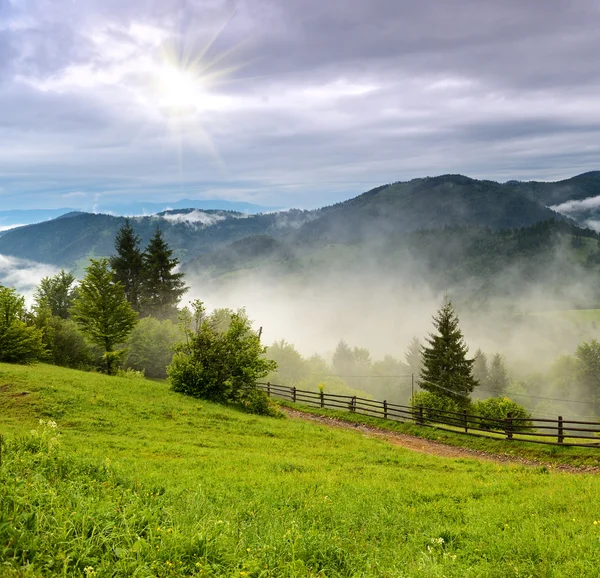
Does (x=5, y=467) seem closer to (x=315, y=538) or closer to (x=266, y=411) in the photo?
(x=315, y=538)

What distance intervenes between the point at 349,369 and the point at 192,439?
159970 mm

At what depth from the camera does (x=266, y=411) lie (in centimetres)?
3048

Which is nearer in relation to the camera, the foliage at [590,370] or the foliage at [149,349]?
the foliage at [149,349]

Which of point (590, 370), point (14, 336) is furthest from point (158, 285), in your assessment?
point (590, 370)

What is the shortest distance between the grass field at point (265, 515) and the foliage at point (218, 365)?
1375 cm

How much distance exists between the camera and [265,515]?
28.9 ft

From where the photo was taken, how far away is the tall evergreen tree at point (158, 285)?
74.7 m

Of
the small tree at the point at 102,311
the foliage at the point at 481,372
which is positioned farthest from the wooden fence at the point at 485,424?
the foliage at the point at 481,372

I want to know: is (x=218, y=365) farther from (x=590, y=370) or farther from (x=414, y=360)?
(x=414, y=360)

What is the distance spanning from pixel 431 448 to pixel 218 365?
626 inches

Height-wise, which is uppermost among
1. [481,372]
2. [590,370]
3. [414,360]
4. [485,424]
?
[485,424]

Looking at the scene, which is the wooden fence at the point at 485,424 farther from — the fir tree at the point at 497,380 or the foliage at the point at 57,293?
the fir tree at the point at 497,380

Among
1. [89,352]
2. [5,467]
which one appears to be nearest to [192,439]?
[5,467]

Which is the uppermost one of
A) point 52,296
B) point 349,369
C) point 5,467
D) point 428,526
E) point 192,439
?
point 52,296
